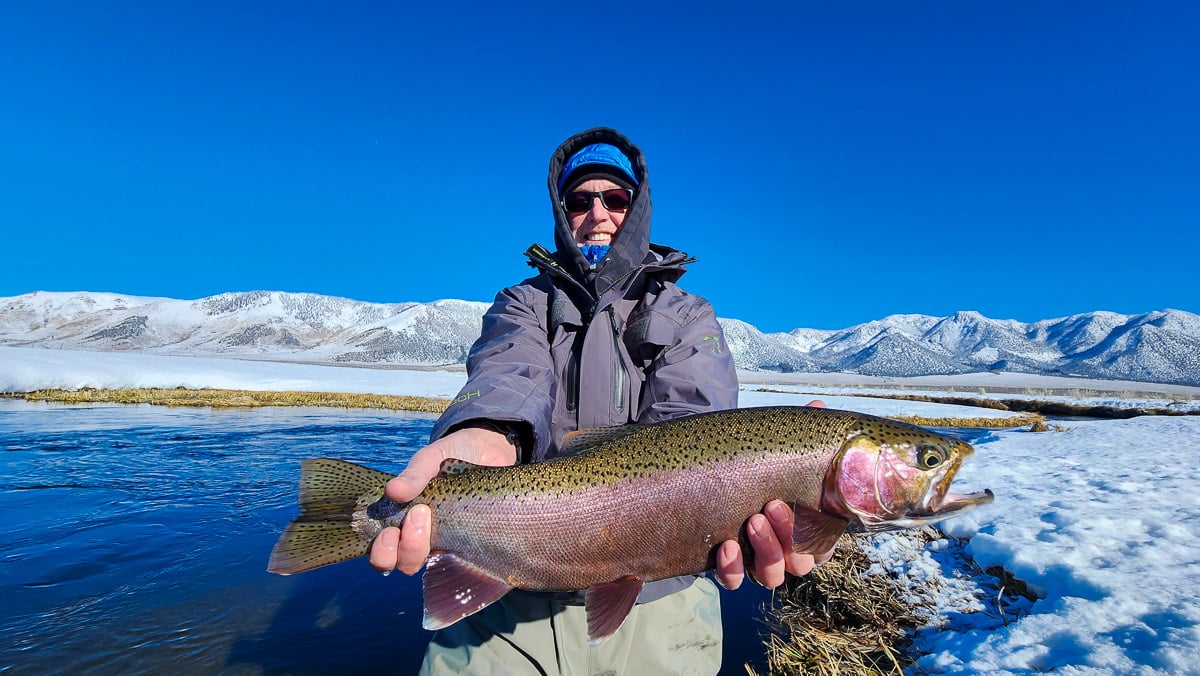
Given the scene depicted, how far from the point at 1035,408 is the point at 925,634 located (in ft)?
152

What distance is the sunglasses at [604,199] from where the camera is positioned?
13.4ft

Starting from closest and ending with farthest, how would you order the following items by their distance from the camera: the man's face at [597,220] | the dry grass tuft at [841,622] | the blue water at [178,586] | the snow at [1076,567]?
the snow at [1076,567] < the man's face at [597,220] < the dry grass tuft at [841,622] < the blue water at [178,586]

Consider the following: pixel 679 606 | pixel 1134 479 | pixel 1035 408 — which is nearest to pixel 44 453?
pixel 679 606

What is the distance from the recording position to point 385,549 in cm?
255

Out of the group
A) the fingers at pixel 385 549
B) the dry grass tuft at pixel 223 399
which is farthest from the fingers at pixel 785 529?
the dry grass tuft at pixel 223 399

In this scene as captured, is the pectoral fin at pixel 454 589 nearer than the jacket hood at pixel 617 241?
Yes

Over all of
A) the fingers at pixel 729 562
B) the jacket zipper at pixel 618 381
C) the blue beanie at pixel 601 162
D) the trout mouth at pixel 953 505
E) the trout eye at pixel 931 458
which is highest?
the blue beanie at pixel 601 162

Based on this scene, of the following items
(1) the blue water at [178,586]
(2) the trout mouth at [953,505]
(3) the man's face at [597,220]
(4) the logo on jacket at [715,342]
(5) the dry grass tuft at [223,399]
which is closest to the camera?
(2) the trout mouth at [953,505]

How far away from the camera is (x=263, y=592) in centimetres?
700

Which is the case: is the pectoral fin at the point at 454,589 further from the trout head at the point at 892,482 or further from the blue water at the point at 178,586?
the blue water at the point at 178,586

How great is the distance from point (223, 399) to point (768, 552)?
35.6 m

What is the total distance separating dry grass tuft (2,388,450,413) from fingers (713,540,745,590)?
28525 millimetres

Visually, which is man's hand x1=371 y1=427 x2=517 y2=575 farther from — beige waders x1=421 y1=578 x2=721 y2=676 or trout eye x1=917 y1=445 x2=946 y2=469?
trout eye x1=917 y1=445 x2=946 y2=469

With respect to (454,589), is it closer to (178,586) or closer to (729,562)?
(729,562)
